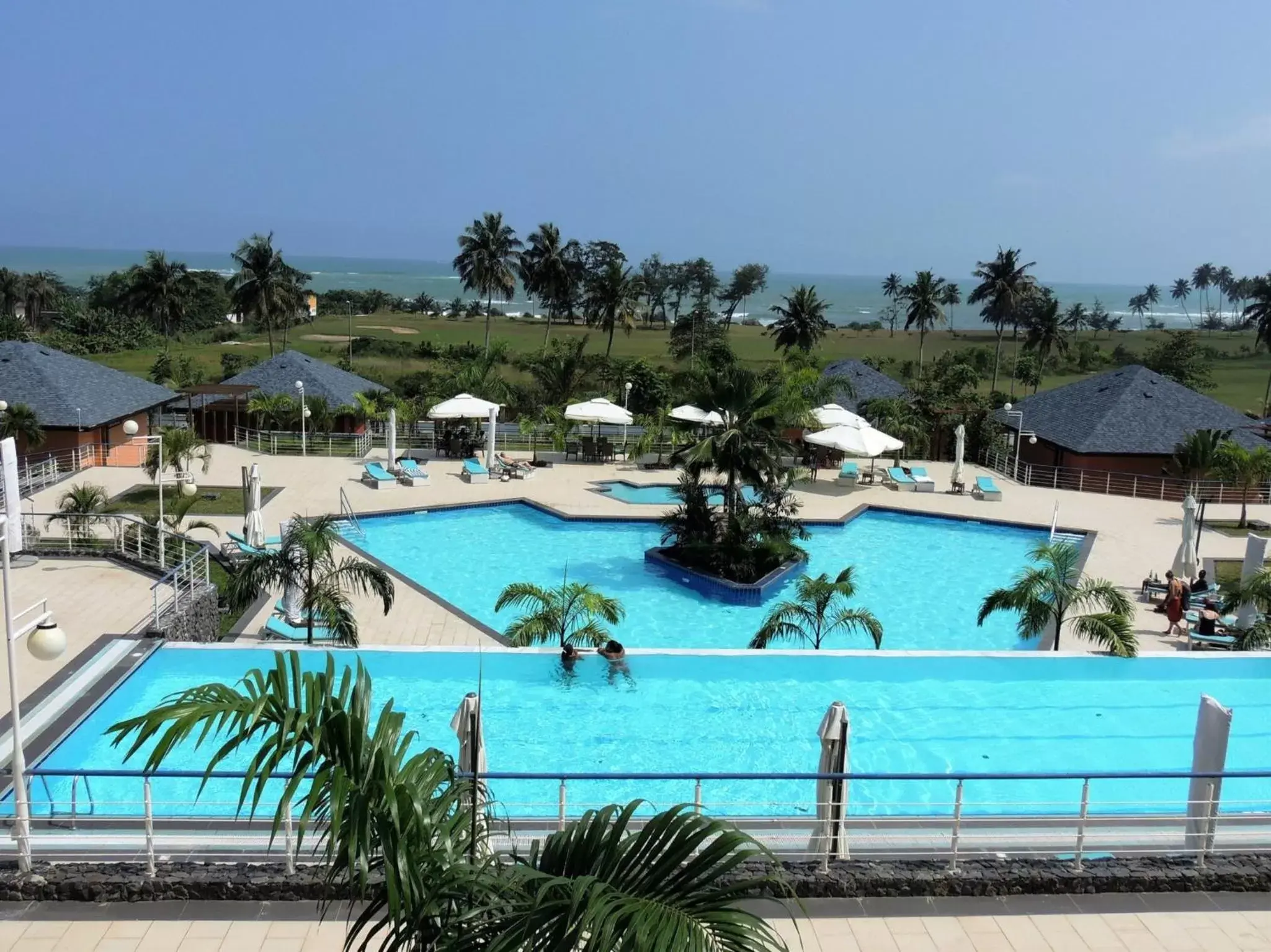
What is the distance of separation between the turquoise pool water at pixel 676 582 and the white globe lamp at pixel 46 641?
9.13 m

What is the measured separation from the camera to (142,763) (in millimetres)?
10133

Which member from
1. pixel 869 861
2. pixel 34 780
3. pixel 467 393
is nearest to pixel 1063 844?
pixel 869 861

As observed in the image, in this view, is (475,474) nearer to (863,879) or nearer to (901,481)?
(901,481)

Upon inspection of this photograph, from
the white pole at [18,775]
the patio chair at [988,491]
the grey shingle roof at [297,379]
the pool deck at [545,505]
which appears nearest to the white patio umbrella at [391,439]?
the pool deck at [545,505]

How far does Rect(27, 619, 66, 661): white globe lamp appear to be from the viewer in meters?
6.87

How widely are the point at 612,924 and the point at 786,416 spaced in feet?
53.0

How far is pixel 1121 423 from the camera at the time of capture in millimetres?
29828

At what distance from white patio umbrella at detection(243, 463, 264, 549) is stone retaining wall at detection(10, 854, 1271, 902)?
374 inches

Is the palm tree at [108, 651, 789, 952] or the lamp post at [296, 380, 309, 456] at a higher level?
the palm tree at [108, 651, 789, 952]

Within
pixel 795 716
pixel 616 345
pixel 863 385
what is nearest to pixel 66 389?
pixel 795 716

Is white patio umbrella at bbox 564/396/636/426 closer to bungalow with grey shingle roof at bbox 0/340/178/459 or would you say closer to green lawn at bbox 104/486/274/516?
green lawn at bbox 104/486/274/516

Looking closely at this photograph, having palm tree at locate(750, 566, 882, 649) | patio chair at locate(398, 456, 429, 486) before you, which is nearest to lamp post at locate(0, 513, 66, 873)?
palm tree at locate(750, 566, 882, 649)

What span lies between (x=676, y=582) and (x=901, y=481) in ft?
33.3

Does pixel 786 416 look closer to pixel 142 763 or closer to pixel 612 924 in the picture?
pixel 142 763
